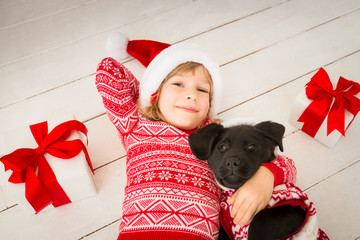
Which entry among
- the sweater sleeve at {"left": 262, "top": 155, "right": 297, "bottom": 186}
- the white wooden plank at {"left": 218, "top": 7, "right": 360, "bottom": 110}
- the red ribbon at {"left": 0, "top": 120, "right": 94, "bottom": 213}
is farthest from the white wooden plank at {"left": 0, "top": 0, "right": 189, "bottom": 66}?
the sweater sleeve at {"left": 262, "top": 155, "right": 297, "bottom": 186}

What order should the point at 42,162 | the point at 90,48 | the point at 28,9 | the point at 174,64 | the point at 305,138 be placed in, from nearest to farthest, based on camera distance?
1. the point at 42,162
2. the point at 174,64
3. the point at 305,138
4. the point at 90,48
5. the point at 28,9

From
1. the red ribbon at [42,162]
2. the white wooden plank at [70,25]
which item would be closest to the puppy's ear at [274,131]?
the red ribbon at [42,162]

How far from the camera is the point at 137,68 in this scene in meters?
1.48

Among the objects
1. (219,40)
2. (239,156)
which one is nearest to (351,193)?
(239,156)

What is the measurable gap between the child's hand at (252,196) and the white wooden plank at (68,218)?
0.49m

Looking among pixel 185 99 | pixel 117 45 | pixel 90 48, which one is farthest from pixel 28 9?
pixel 185 99

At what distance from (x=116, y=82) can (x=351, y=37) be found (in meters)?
1.26

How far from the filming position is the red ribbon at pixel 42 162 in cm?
96

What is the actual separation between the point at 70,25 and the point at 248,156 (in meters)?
1.29

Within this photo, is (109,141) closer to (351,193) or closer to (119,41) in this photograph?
(119,41)

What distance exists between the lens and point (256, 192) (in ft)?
2.76

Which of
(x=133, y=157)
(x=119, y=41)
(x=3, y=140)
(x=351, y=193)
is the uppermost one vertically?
(x=119, y=41)

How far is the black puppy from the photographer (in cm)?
78

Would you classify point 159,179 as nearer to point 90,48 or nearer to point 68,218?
point 68,218
